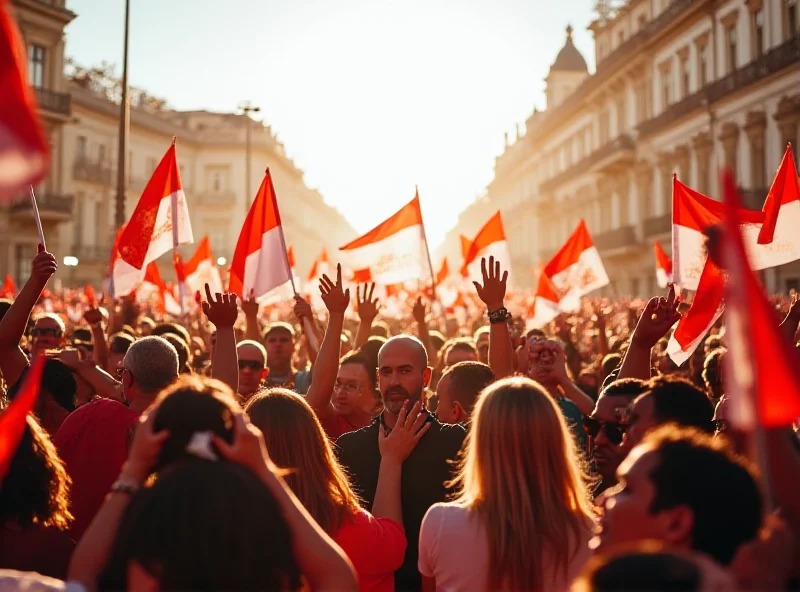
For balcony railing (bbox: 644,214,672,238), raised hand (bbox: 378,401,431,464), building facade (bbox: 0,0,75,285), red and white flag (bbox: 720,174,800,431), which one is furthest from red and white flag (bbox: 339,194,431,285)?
building facade (bbox: 0,0,75,285)

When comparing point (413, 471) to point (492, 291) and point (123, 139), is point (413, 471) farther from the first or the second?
point (123, 139)

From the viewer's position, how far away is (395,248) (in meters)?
11.8

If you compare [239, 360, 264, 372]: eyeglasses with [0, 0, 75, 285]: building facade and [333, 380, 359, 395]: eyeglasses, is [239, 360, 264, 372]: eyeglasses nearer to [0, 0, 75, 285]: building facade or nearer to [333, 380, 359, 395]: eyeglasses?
[333, 380, 359, 395]: eyeglasses

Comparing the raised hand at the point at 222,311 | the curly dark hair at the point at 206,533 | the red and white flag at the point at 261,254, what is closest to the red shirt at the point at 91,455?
the raised hand at the point at 222,311

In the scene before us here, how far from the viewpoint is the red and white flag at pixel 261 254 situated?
934cm

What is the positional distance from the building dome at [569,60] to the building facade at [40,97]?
38120 millimetres

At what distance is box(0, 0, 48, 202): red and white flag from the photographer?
2.13 metres

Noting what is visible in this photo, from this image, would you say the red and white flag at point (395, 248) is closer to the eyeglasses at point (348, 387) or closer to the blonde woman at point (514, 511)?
the eyeglasses at point (348, 387)

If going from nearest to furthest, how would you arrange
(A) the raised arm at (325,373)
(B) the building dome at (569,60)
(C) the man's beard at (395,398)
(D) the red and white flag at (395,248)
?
(C) the man's beard at (395,398), (A) the raised arm at (325,373), (D) the red and white flag at (395,248), (B) the building dome at (569,60)

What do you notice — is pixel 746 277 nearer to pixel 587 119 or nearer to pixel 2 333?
pixel 2 333

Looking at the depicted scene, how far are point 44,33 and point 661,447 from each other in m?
42.6

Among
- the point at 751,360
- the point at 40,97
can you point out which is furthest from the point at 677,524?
the point at 40,97

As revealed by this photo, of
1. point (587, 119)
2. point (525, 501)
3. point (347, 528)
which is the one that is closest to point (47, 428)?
point (347, 528)

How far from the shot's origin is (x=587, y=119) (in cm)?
5534
